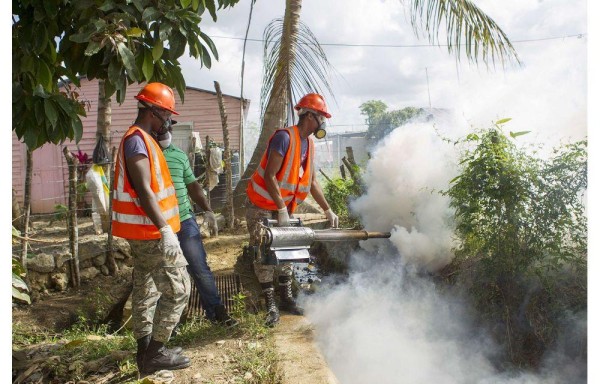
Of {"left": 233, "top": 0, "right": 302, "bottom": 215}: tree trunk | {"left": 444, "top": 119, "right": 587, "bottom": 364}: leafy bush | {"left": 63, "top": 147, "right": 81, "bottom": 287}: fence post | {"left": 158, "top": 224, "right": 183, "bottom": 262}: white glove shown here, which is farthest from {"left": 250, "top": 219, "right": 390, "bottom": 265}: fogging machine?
{"left": 63, "top": 147, "right": 81, "bottom": 287}: fence post

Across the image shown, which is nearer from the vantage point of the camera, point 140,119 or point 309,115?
point 140,119

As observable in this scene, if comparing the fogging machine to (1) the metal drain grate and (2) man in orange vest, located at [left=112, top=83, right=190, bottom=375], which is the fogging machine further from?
(1) the metal drain grate

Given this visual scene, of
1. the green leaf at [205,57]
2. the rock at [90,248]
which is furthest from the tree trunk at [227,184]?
the green leaf at [205,57]

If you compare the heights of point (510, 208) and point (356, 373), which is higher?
point (510, 208)

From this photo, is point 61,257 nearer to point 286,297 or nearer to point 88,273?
point 88,273

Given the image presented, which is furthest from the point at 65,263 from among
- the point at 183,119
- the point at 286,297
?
the point at 183,119

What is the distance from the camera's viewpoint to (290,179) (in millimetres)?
4242

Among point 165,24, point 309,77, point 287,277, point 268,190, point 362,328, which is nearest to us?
point 165,24

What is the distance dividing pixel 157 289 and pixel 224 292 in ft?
6.64

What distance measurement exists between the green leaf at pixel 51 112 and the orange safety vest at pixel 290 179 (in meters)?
1.86

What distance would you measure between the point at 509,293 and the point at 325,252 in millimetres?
3143
